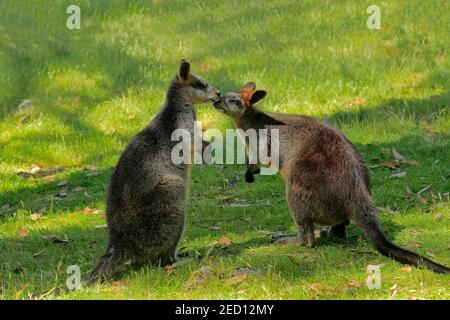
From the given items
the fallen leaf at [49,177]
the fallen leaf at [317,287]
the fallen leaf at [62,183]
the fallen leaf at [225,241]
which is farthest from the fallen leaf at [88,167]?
the fallen leaf at [317,287]

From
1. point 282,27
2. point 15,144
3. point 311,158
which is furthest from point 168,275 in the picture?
point 282,27

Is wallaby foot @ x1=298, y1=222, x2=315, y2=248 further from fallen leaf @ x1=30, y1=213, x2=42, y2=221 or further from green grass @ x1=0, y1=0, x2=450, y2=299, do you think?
fallen leaf @ x1=30, y1=213, x2=42, y2=221

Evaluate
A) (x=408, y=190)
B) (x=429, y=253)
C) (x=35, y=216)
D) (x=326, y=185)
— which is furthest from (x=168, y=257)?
(x=408, y=190)

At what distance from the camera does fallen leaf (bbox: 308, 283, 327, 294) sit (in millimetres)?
6607

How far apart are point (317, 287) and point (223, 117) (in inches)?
267

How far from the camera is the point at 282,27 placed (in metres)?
15.8

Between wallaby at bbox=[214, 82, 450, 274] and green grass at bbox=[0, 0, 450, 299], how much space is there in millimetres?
243

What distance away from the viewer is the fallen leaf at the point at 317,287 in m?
6.61

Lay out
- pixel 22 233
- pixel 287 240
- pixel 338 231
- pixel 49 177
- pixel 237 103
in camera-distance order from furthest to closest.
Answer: pixel 49 177, pixel 22 233, pixel 237 103, pixel 338 231, pixel 287 240

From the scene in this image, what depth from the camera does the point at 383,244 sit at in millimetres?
7438

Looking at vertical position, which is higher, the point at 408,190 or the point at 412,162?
the point at 412,162

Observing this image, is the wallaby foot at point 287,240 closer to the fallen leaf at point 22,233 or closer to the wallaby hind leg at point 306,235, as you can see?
the wallaby hind leg at point 306,235

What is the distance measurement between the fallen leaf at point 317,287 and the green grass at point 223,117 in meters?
0.03

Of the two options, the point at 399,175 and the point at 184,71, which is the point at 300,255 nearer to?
the point at 184,71
